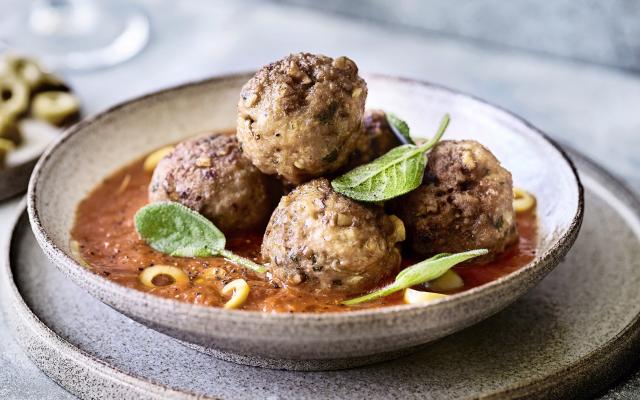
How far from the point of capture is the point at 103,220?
3.29m

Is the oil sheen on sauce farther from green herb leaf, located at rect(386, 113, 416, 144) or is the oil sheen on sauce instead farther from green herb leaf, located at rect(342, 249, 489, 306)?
green herb leaf, located at rect(386, 113, 416, 144)

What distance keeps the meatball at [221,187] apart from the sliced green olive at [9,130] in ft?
5.42

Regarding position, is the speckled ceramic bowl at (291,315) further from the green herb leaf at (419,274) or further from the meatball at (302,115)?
the meatball at (302,115)

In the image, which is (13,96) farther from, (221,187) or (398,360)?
(398,360)

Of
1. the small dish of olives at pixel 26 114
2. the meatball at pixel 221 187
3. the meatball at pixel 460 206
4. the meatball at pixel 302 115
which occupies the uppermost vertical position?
the meatball at pixel 302 115

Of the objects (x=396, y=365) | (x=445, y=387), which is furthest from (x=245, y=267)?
(x=445, y=387)

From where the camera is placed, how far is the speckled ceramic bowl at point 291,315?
7.66ft

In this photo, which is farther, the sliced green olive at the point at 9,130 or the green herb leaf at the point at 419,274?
the sliced green olive at the point at 9,130

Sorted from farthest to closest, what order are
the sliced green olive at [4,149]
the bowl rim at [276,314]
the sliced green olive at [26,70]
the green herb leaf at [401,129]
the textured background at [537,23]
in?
the textured background at [537,23], the sliced green olive at [26,70], the sliced green olive at [4,149], the green herb leaf at [401,129], the bowl rim at [276,314]

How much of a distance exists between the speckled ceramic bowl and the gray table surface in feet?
4.30

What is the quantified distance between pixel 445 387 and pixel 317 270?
0.57 meters

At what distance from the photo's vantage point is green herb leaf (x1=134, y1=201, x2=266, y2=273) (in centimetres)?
293

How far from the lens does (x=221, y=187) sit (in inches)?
118

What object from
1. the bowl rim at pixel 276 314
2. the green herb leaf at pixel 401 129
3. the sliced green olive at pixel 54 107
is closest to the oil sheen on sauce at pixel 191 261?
the bowl rim at pixel 276 314
